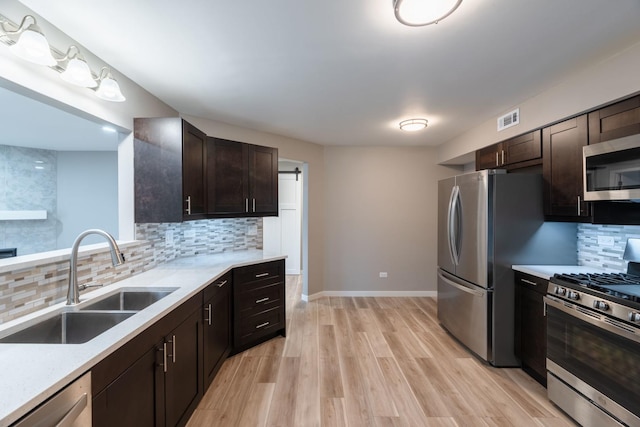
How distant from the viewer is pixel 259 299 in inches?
115

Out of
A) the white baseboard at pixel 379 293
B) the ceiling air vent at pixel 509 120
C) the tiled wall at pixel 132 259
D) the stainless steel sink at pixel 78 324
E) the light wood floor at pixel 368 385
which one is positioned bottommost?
the light wood floor at pixel 368 385

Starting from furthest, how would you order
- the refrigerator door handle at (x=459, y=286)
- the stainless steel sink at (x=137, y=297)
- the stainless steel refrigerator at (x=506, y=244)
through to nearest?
the refrigerator door handle at (x=459, y=286), the stainless steel refrigerator at (x=506, y=244), the stainless steel sink at (x=137, y=297)

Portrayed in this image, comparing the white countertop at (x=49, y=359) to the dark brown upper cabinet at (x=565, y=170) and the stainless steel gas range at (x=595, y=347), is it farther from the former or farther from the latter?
the dark brown upper cabinet at (x=565, y=170)

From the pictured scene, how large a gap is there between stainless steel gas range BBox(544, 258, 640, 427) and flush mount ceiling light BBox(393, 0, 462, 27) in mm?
1850

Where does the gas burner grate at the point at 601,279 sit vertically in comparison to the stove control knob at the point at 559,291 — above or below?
above

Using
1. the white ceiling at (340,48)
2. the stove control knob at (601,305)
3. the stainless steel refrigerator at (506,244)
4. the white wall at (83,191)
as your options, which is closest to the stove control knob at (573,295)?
the stove control knob at (601,305)

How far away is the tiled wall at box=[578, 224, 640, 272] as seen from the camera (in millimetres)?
2180

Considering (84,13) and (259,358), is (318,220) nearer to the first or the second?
(259,358)

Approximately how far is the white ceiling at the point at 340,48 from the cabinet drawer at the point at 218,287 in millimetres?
1693

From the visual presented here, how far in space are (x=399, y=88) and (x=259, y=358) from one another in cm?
285

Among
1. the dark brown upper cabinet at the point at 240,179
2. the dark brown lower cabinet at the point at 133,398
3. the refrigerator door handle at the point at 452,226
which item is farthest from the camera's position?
the refrigerator door handle at the point at 452,226

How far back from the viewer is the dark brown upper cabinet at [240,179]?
9.46 feet

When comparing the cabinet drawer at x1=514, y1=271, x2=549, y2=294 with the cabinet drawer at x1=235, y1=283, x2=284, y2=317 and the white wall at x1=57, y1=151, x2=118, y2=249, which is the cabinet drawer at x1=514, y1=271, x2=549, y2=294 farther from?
the white wall at x1=57, y1=151, x2=118, y2=249

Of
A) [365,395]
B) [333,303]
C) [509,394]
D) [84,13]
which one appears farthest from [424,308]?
[84,13]
